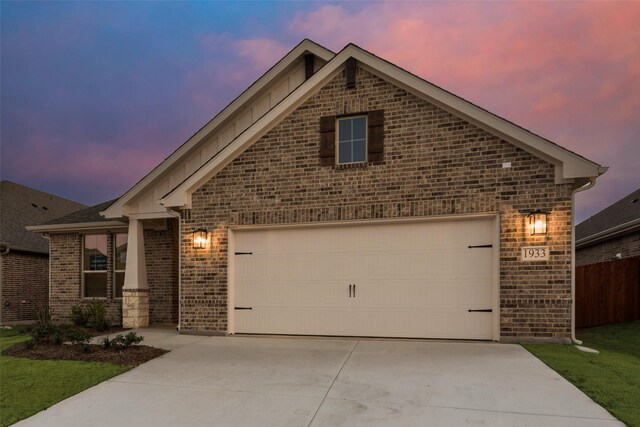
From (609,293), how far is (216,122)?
11.8 m

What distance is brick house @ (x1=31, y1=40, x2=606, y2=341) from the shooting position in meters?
7.06

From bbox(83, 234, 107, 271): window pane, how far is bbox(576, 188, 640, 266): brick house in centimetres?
1679

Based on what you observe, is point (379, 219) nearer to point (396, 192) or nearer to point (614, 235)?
point (396, 192)

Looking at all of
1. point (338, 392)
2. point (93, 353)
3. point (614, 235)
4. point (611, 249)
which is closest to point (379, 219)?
point (338, 392)

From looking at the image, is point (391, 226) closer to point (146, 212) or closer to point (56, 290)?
point (146, 212)

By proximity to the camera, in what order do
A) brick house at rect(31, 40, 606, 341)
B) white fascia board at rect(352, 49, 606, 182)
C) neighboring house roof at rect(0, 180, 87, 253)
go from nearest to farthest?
white fascia board at rect(352, 49, 606, 182) < brick house at rect(31, 40, 606, 341) < neighboring house roof at rect(0, 180, 87, 253)

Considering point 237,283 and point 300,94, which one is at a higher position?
point 300,94

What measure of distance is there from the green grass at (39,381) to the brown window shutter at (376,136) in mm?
5972

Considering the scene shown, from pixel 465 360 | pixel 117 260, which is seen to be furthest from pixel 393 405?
pixel 117 260

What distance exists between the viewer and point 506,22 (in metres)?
11.9

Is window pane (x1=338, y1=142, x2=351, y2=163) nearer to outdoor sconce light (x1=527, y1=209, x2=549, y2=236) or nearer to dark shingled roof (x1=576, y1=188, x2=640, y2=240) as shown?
outdoor sconce light (x1=527, y1=209, x2=549, y2=236)

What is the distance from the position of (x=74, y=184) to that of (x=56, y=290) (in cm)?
3963

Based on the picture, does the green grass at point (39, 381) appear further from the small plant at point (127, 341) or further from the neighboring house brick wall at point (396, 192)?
the neighboring house brick wall at point (396, 192)

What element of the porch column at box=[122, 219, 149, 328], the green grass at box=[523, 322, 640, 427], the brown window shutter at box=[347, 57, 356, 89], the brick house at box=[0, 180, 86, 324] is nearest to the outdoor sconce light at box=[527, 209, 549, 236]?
the green grass at box=[523, 322, 640, 427]
